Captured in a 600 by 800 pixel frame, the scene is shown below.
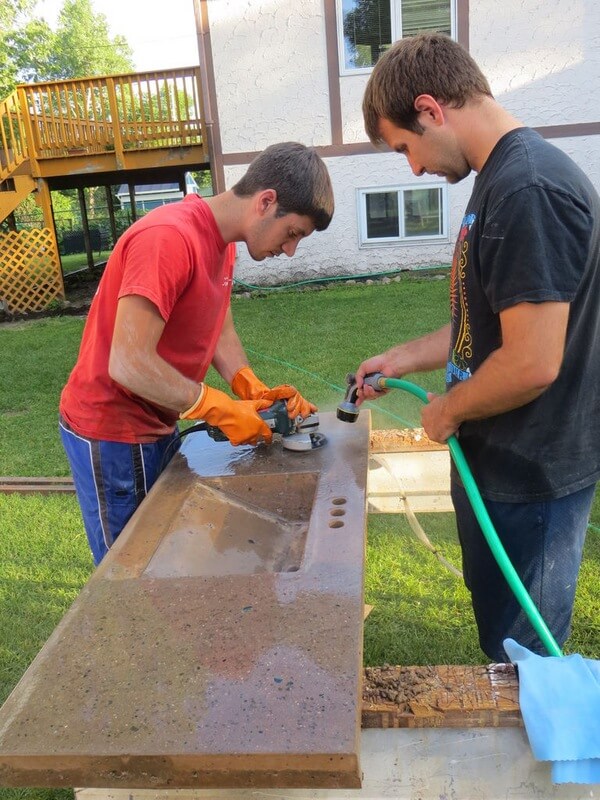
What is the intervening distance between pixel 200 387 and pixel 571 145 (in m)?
10.5

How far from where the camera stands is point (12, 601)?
363 cm

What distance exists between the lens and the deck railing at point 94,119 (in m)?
11.1

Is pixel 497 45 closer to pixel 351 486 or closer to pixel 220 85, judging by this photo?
pixel 220 85

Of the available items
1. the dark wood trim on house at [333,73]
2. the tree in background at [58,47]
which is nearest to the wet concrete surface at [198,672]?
the dark wood trim on house at [333,73]

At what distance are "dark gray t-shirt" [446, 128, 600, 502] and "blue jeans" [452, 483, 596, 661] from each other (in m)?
0.07

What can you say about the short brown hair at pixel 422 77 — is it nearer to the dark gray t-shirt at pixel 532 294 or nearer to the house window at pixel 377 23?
the dark gray t-shirt at pixel 532 294

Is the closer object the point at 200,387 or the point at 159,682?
the point at 159,682

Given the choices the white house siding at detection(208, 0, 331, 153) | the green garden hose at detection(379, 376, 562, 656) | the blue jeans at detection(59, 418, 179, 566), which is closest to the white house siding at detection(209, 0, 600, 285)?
the white house siding at detection(208, 0, 331, 153)

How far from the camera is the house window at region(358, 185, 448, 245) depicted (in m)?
11.3

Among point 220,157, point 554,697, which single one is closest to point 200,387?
point 554,697

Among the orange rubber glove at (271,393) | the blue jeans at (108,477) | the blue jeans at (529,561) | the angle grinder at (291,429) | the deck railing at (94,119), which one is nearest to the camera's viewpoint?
the blue jeans at (529,561)

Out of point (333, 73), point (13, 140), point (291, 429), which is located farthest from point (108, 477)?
point (13, 140)

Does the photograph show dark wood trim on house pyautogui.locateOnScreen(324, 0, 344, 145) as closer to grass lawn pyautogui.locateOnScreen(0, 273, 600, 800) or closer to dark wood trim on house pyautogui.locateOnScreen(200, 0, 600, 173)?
dark wood trim on house pyautogui.locateOnScreen(200, 0, 600, 173)

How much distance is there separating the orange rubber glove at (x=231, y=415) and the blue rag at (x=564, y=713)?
1.21m
